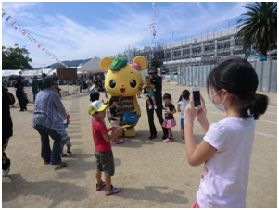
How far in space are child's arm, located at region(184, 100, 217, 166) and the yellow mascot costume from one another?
576 centimetres

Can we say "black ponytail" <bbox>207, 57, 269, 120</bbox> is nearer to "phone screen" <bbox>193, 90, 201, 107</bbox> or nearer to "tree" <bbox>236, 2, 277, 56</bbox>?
"phone screen" <bbox>193, 90, 201, 107</bbox>

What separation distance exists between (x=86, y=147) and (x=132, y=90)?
5.69ft

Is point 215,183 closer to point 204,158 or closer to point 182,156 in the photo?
point 204,158

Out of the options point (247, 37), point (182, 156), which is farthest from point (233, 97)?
point (247, 37)

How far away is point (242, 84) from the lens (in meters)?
1.77

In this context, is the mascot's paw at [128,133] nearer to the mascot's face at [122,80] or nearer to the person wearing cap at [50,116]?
the mascot's face at [122,80]

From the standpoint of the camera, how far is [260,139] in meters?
7.42

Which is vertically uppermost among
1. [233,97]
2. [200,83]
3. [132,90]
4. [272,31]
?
[272,31]

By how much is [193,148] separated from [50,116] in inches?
167

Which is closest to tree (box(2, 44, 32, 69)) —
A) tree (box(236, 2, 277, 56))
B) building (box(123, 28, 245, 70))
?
building (box(123, 28, 245, 70))

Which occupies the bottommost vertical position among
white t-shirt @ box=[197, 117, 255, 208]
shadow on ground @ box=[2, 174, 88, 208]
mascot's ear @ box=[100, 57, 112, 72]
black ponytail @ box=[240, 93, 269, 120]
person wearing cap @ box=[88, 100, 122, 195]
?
shadow on ground @ box=[2, 174, 88, 208]

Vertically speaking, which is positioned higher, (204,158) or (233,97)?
(233,97)

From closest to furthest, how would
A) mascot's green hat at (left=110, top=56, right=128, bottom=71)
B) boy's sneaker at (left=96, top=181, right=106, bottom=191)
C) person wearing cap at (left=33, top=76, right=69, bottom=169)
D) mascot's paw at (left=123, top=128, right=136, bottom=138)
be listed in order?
boy's sneaker at (left=96, top=181, right=106, bottom=191), person wearing cap at (left=33, top=76, right=69, bottom=169), mascot's green hat at (left=110, top=56, right=128, bottom=71), mascot's paw at (left=123, top=128, right=136, bottom=138)

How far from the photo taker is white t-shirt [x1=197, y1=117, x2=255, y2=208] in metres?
1.79
